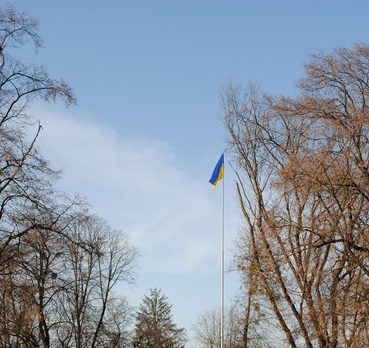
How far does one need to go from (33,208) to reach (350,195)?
8.82 m

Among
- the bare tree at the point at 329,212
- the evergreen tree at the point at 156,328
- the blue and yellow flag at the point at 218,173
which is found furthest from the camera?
the evergreen tree at the point at 156,328

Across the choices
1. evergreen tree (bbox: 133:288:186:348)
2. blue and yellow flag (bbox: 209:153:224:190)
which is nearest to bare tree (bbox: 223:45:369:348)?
blue and yellow flag (bbox: 209:153:224:190)

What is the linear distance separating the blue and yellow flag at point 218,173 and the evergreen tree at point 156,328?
27440mm

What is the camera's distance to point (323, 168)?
16.5m

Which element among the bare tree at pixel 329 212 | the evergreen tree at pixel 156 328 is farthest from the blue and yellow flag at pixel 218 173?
the evergreen tree at pixel 156 328

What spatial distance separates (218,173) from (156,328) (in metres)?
34.8

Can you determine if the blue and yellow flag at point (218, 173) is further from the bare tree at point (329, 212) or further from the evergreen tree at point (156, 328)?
the evergreen tree at point (156, 328)

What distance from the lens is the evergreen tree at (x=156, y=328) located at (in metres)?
56.5

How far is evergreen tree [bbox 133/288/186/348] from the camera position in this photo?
5653 centimetres

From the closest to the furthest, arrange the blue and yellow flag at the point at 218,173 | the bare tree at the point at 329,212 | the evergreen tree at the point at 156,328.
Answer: the bare tree at the point at 329,212
the blue and yellow flag at the point at 218,173
the evergreen tree at the point at 156,328

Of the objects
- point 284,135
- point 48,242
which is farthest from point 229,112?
point 48,242

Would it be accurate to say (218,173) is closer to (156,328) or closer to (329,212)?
(329,212)

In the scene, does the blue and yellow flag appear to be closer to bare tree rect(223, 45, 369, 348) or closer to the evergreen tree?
bare tree rect(223, 45, 369, 348)

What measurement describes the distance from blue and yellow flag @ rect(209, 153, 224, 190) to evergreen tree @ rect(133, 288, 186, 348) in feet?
90.0
